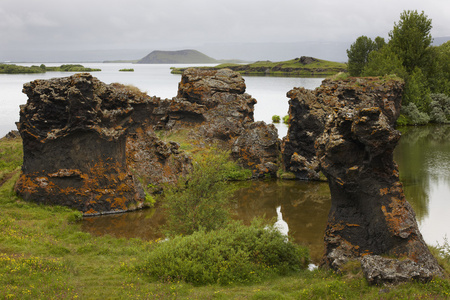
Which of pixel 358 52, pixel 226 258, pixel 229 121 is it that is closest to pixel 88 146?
pixel 226 258

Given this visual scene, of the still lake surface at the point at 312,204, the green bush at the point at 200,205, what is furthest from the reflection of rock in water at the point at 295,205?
the green bush at the point at 200,205

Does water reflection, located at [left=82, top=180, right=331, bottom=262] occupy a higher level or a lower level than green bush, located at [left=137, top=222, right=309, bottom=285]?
lower

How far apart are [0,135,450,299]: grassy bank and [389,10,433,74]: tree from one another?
71556mm

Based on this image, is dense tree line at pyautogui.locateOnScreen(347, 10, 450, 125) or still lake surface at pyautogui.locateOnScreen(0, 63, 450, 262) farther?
dense tree line at pyautogui.locateOnScreen(347, 10, 450, 125)

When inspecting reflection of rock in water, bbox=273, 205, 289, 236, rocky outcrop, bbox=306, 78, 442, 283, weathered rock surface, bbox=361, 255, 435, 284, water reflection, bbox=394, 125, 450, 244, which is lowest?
reflection of rock in water, bbox=273, 205, 289, 236

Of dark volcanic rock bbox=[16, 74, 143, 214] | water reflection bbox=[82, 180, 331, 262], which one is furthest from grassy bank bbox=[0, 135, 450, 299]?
dark volcanic rock bbox=[16, 74, 143, 214]

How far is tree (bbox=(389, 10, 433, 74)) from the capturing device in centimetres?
8038

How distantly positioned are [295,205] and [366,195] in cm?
1398

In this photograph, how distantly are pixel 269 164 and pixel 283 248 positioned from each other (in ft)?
66.8

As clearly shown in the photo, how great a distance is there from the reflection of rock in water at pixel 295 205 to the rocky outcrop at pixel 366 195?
4343 millimetres

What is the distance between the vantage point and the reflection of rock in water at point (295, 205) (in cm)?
2489

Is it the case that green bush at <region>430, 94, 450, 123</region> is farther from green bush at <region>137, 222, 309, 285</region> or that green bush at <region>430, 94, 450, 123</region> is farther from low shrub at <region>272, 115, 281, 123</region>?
green bush at <region>137, 222, 309, 285</region>

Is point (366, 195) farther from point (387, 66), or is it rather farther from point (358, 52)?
point (358, 52)

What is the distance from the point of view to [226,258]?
57.0ft
